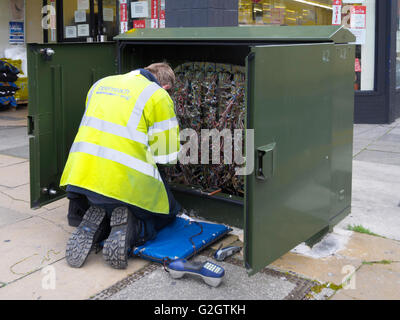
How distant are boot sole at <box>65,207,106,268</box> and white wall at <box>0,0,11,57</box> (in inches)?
377

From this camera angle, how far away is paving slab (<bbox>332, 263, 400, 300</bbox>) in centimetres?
338

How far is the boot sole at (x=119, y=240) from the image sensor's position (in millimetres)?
3715

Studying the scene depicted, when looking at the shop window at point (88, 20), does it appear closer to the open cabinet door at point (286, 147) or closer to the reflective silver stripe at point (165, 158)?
the reflective silver stripe at point (165, 158)

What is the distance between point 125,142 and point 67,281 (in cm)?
101

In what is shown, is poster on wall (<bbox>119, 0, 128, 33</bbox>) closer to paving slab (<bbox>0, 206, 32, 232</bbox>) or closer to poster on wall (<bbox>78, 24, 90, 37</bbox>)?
poster on wall (<bbox>78, 24, 90, 37</bbox>)

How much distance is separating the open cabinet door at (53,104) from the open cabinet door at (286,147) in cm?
192

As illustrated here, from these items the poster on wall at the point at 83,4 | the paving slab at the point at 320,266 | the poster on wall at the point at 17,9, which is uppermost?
the poster on wall at the point at 17,9

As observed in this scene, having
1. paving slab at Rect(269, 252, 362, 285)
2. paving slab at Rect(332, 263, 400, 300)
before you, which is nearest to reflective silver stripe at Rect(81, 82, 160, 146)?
paving slab at Rect(269, 252, 362, 285)

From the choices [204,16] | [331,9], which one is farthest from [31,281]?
[331,9]

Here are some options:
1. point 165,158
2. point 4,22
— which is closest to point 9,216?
point 165,158

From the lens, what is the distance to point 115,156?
3.76 metres

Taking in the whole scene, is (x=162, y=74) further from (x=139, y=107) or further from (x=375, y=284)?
(x=375, y=284)

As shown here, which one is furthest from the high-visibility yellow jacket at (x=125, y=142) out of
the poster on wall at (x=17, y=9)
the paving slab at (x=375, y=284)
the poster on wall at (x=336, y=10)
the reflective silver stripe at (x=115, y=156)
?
the poster on wall at (x=17, y=9)

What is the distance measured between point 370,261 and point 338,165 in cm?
78
